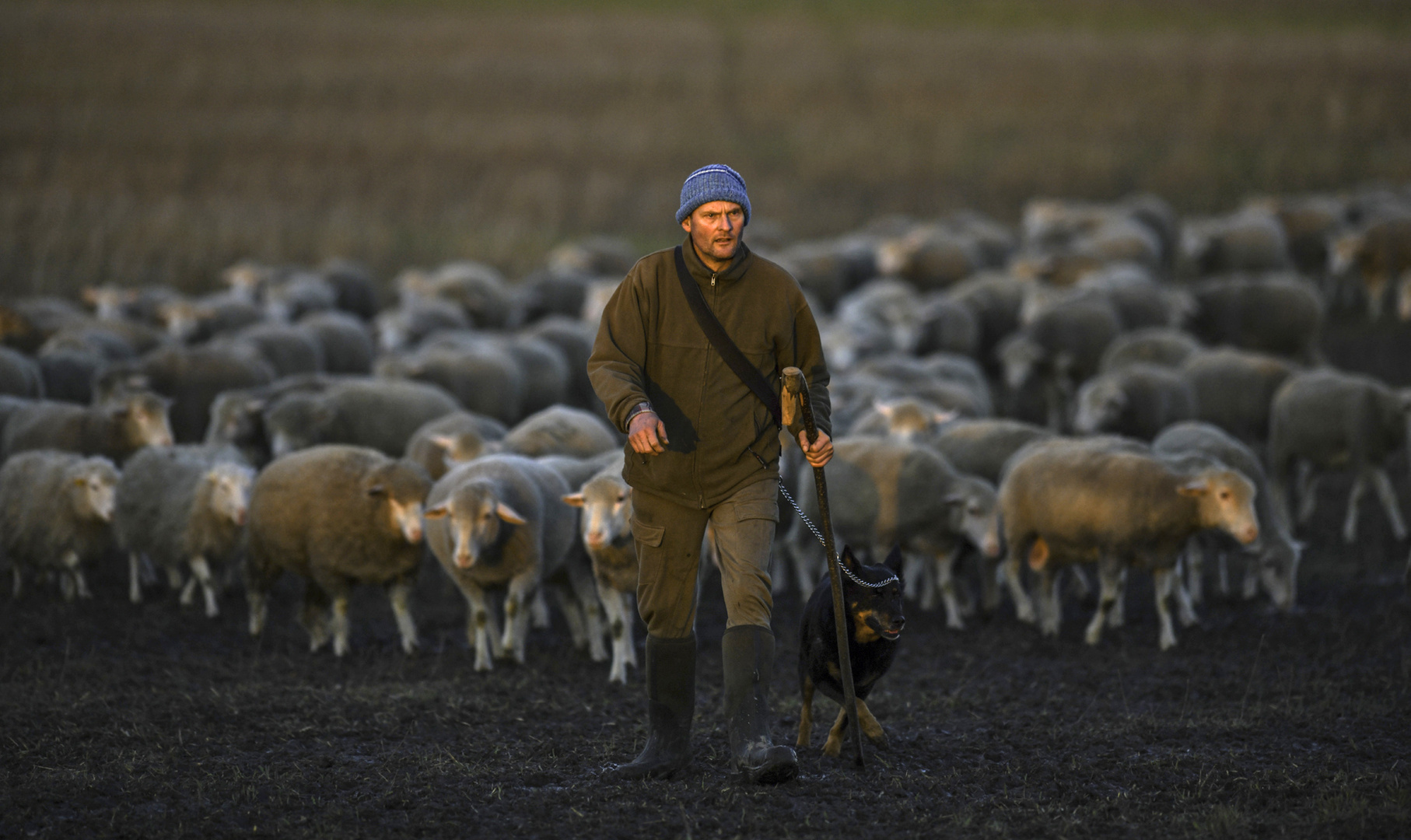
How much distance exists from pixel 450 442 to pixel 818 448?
5.07 meters

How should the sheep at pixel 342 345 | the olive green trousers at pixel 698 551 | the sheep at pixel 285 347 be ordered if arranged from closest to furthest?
the olive green trousers at pixel 698 551, the sheep at pixel 285 347, the sheep at pixel 342 345

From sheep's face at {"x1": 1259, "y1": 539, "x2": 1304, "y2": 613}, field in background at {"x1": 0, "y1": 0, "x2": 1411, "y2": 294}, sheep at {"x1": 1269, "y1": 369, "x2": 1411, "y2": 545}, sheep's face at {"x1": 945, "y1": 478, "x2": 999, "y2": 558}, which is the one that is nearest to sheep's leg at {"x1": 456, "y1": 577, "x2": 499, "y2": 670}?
sheep's face at {"x1": 945, "y1": 478, "x2": 999, "y2": 558}

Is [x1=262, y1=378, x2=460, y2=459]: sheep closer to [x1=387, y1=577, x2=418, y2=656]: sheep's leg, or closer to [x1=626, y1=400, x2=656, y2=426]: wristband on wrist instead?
[x1=387, y1=577, x2=418, y2=656]: sheep's leg

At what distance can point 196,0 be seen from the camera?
36.7 metres

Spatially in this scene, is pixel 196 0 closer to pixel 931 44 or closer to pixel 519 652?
pixel 931 44

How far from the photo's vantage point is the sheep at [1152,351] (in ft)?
45.2

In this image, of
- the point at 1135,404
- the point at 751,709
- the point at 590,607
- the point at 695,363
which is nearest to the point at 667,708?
the point at 751,709

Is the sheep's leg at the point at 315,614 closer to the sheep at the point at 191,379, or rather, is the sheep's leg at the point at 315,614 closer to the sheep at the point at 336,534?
the sheep at the point at 336,534

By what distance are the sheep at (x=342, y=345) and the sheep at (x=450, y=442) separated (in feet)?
17.7

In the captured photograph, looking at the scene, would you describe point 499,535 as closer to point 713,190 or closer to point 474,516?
point 474,516

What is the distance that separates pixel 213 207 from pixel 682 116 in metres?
13.4

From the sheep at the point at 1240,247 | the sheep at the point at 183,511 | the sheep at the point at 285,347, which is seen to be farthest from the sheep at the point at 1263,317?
the sheep at the point at 183,511

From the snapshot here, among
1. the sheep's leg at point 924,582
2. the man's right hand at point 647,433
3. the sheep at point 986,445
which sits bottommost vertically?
the sheep's leg at point 924,582

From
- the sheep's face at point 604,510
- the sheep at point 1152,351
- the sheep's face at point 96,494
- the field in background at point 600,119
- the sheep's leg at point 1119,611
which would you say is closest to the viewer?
the sheep's face at point 604,510
